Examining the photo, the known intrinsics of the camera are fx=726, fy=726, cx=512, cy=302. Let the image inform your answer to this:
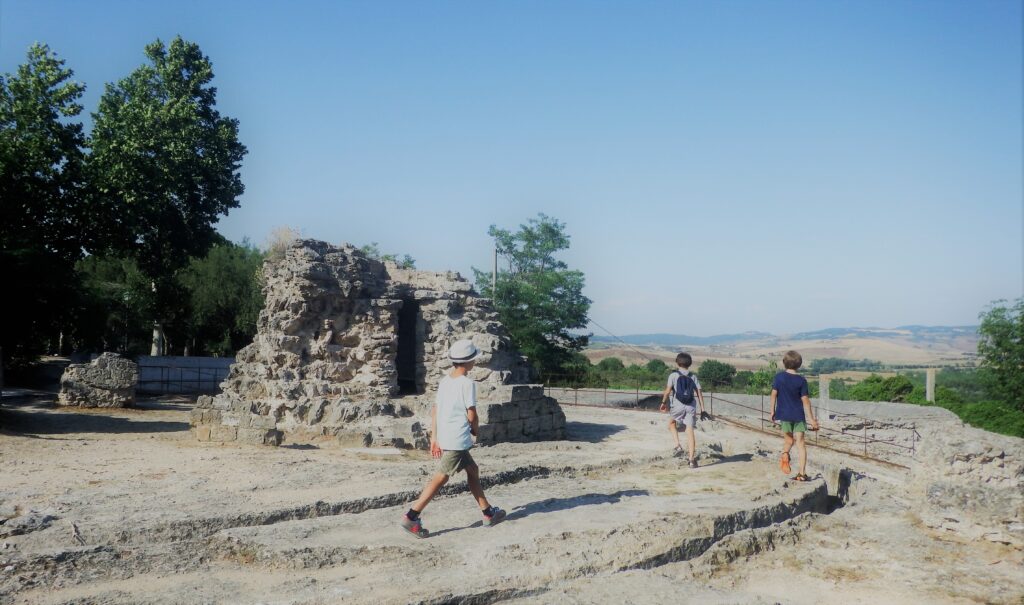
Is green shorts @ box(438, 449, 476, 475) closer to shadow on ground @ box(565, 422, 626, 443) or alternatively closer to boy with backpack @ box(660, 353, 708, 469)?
boy with backpack @ box(660, 353, 708, 469)

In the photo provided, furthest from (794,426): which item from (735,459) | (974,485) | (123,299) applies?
(123,299)

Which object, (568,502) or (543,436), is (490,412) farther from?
(568,502)

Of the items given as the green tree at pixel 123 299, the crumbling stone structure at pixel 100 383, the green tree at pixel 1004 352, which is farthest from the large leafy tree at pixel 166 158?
the green tree at pixel 1004 352

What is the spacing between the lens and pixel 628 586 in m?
5.19

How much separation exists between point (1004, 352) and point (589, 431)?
2564 centimetres

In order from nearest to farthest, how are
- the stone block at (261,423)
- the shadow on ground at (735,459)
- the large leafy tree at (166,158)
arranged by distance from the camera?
the shadow on ground at (735,459)
the stone block at (261,423)
the large leafy tree at (166,158)

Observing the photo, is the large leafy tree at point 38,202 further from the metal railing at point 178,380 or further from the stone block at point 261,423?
the stone block at point 261,423

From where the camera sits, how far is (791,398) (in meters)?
9.13

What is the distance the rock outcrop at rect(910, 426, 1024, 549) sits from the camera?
6.87 metres

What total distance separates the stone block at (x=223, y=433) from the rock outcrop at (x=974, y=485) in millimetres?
10099

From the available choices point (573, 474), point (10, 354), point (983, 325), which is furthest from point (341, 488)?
point (983, 325)

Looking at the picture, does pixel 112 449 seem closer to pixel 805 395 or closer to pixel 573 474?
pixel 573 474

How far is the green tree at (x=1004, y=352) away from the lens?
3059cm

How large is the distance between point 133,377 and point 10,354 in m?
3.50
